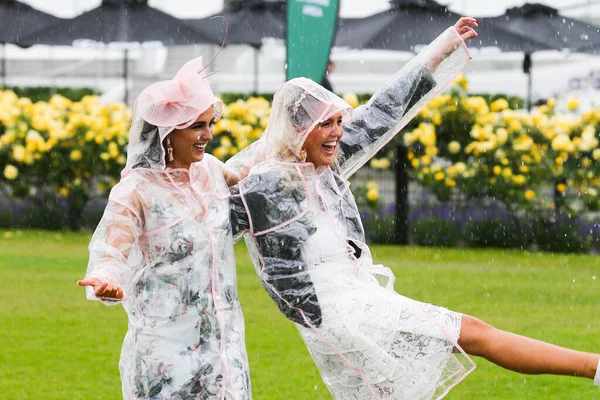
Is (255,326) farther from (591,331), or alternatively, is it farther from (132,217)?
(132,217)

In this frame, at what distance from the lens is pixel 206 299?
12.2 ft

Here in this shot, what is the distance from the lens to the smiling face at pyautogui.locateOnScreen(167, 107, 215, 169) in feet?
12.4

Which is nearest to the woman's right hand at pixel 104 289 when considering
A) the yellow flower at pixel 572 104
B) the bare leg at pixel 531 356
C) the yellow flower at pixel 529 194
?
the bare leg at pixel 531 356

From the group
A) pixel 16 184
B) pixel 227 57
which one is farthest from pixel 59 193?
pixel 227 57

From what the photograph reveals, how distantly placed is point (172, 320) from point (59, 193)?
8.73 metres

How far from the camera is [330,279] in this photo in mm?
4055

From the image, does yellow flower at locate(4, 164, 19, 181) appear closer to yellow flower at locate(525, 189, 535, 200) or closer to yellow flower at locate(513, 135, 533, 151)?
yellow flower at locate(513, 135, 533, 151)

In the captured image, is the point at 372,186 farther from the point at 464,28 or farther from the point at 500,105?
the point at 464,28

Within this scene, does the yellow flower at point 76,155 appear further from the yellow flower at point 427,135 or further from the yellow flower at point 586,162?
the yellow flower at point 586,162

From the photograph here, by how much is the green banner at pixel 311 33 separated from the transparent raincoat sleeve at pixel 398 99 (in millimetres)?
3587

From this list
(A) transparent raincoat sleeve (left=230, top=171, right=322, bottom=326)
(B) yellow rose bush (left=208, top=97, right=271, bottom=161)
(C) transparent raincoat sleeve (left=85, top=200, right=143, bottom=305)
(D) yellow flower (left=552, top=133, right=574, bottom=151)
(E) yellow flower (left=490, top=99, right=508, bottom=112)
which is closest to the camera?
(C) transparent raincoat sleeve (left=85, top=200, right=143, bottom=305)

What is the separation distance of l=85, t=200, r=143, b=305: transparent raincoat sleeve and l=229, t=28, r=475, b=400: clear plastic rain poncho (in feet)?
1.62

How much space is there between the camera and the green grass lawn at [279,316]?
594 cm

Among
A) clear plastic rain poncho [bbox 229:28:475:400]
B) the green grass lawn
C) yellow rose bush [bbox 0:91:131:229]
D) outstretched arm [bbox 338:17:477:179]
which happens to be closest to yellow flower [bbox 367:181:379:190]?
the green grass lawn
